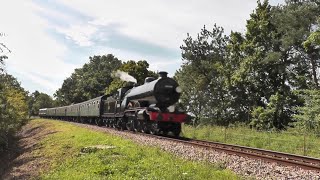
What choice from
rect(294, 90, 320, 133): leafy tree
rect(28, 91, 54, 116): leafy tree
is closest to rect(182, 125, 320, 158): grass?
rect(294, 90, 320, 133): leafy tree

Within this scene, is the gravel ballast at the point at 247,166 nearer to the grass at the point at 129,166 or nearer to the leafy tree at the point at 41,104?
the grass at the point at 129,166

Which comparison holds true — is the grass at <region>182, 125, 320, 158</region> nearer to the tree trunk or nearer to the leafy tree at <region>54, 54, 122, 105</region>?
the tree trunk

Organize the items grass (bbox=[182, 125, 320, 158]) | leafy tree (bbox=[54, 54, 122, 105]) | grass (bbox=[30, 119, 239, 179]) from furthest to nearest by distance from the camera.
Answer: leafy tree (bbox=[54, 54, 122, 105]) < grass (bbox=[182, 125, 320, 158]) < grass (bbox=[30, 119, 239, 179])

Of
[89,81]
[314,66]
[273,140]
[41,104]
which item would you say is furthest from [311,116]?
[41,104]

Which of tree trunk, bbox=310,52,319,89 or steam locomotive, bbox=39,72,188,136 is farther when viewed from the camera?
tree trunk, bbox=310,52,319,89

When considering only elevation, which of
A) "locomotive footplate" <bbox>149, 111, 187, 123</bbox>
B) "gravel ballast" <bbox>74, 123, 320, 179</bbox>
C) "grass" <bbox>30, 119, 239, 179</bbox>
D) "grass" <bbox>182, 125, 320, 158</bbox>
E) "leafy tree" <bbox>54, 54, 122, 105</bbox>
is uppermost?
"leafy tree" <bbox>54, 54, 122, 105</bbox>

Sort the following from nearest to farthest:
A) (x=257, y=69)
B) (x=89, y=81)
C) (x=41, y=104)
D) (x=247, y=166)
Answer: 1. (x=247, y=166)
2. (x=257, y=69)
3. (x=89, y=81)
4. (x=41, y=104)

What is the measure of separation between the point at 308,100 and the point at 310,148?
11.0 m

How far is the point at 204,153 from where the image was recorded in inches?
520

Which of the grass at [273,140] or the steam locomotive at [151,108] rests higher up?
the steam locomotive at [151,108]

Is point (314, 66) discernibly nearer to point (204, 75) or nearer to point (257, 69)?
point (257, 69)

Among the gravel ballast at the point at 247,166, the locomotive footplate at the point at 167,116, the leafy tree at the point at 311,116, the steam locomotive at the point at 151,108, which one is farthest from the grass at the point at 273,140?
the gravel ballast at the point at 247,166

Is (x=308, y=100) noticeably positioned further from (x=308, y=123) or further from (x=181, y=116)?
(x=181, y=116)

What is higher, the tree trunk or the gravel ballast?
the tree trunk
